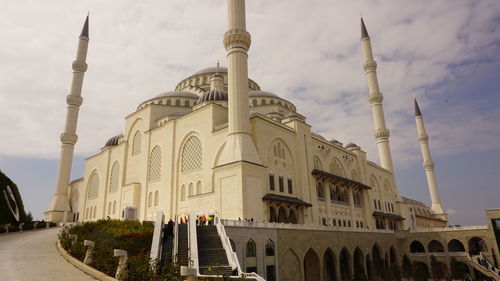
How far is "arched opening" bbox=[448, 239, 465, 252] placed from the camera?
33.6 meters

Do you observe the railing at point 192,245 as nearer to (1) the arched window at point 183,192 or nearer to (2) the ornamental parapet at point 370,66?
(1) the arched window at point 183,192

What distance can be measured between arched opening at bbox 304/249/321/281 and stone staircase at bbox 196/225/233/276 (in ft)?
29.8

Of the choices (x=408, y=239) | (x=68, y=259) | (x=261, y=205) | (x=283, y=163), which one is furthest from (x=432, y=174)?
(x=68, y=259)

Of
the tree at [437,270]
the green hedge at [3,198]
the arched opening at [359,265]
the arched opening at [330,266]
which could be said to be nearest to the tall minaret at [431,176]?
the tree at [437,270]

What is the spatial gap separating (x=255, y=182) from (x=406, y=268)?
17.3 meters

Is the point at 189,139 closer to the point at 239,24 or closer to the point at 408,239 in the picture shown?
the point at 239,24

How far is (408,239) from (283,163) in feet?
55.4

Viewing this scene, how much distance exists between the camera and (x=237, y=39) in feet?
82.1

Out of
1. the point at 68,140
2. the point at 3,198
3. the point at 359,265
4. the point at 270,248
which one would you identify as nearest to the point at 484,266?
the point at 359,265

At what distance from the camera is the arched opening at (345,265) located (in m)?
24.4

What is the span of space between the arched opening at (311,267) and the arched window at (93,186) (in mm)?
28691

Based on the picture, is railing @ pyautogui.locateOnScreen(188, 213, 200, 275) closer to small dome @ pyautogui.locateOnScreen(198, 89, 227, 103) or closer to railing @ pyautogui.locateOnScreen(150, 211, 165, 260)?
railing @ pyautogui.locateOnScreen(150, 211, 165, 260)

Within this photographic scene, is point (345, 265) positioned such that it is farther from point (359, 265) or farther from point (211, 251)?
point (211, 251)

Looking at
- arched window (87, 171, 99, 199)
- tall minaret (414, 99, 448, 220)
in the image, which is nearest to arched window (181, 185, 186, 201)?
arched window (87, 171, 99, 199)
